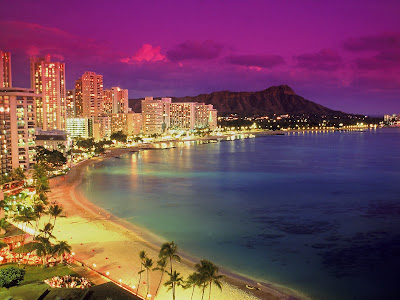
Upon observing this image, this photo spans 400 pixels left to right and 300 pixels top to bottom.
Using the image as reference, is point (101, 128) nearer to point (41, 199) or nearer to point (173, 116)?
point (173, 116)

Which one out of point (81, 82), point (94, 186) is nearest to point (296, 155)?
point (94, 186)

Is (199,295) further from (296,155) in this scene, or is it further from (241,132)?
(241,132)

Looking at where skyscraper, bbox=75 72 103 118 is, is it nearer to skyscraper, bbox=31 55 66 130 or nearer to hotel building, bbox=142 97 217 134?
skyscraper, bbox=31 55 66 130

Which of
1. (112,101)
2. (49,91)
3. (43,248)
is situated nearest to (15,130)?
(43,248)

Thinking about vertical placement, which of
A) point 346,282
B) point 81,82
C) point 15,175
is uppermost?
point 81,82

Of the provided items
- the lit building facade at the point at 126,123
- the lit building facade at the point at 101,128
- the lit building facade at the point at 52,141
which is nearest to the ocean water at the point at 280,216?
the lit building facade at the point at 52,141

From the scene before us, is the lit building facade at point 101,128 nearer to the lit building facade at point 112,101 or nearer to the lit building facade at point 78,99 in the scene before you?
the lit building facade at point 78,99

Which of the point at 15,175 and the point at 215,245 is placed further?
the point at 15,175
